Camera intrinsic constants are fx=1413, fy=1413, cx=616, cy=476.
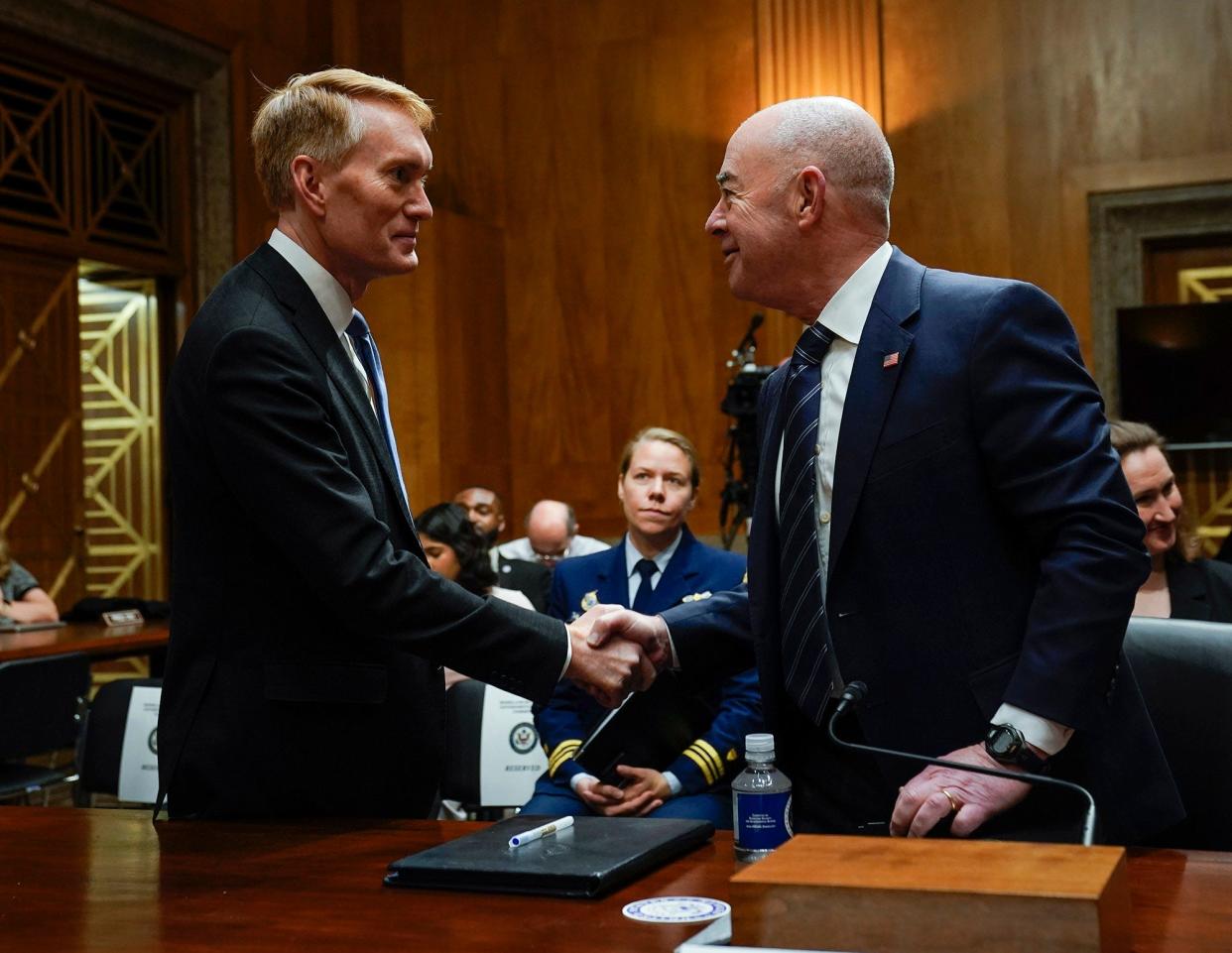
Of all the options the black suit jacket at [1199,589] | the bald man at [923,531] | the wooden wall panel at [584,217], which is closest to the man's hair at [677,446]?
the black suit jacket at [1199,589]

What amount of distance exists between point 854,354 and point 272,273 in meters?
0.83

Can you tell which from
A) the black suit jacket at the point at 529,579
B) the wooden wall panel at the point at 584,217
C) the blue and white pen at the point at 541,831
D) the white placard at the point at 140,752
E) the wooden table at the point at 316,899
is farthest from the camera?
the wooden wall panel at the point at 584,217

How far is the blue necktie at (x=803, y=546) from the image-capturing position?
6.26 ft

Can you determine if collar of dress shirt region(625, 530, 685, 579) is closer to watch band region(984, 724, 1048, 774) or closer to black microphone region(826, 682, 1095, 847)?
black microphone region(826, 682, 1095, 847)

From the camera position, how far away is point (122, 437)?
8258 millimetres

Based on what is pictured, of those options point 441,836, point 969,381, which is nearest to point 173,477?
point 441,836

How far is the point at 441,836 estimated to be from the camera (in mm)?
1779

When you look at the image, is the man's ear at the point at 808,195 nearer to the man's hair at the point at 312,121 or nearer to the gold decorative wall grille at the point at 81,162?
the man's hair at the point at 312,121

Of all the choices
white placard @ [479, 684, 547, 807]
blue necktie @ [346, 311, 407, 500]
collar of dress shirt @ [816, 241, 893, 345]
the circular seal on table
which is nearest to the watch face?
the circular seal on table

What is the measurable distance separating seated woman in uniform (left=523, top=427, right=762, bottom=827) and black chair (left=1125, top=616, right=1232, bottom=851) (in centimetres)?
104

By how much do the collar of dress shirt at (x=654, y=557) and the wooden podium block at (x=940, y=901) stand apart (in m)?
2.92

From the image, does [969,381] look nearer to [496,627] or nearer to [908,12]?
[496,627]

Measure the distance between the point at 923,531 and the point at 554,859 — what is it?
634 mm

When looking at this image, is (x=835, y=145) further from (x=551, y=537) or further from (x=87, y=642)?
(x=551, y=537)
